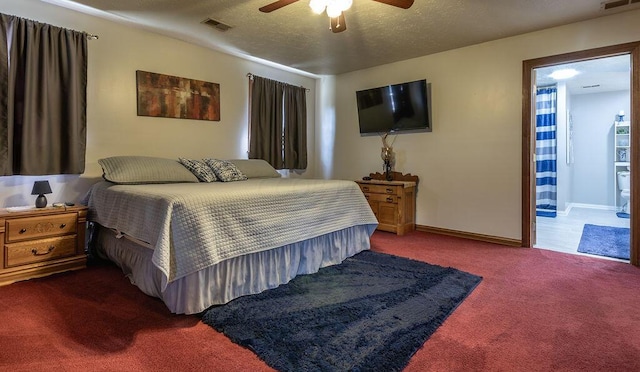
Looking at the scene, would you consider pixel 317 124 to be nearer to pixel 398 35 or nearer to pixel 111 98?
pixel 398 35

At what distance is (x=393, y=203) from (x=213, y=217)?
2747 millimetres

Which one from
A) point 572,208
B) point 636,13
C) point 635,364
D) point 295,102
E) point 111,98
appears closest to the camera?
point 635,364

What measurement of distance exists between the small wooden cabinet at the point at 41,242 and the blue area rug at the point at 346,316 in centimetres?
155

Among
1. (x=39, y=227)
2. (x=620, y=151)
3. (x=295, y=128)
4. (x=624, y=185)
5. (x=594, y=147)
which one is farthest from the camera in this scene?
(x=594, y=147)

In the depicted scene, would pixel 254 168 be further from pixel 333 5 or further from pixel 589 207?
pixel 589 207

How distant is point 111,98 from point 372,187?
315cm

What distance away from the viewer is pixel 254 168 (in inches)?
154

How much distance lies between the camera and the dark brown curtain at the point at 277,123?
14.9ft

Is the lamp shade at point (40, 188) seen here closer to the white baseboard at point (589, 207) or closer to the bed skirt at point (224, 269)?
the bed skirt at point (224, 269)

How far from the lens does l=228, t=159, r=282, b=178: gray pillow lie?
3.81m

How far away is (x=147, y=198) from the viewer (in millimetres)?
2145

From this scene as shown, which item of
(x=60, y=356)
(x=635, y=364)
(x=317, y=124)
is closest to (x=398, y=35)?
(x=317, y=124)

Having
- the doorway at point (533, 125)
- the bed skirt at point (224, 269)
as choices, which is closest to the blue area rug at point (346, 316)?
the bed skirt at point (224, 269)

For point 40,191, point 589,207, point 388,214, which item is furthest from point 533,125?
point 40,191
